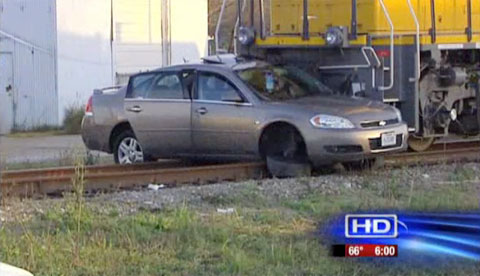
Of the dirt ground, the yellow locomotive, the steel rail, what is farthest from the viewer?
the dirt ground

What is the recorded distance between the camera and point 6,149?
23.7 metres

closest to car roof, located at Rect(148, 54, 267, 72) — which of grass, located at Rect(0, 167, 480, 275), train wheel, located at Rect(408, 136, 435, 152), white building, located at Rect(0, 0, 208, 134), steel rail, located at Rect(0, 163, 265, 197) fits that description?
steel rail, located at Rect(0, 163, 265, 197)

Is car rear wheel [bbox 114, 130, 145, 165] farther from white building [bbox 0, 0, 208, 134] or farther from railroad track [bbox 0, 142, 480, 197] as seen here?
white building [bbox 0, 0, 208, 134]

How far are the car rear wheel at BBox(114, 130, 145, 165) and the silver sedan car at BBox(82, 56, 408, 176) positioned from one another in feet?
0.05

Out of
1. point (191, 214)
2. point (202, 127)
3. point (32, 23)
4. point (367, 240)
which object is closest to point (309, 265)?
point (367, 240)

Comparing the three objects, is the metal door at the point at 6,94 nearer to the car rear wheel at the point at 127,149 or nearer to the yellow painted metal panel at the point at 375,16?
the yellow painted metal panel at the point at 375,16

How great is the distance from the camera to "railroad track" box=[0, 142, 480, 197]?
1245 centimetres

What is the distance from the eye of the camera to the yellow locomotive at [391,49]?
→ 627 inches

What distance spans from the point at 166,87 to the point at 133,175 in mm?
2313

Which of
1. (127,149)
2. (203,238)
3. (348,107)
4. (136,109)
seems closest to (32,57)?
(127,149)

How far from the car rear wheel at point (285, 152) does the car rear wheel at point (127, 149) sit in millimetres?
2200

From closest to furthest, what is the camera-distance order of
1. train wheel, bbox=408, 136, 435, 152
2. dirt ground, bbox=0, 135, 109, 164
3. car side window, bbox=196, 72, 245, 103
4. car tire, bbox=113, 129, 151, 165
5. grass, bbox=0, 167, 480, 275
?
grass, bbox=0, 167, 480, 275
car side window, bbox=196, 72, 245, 103
car tire, bbox=113, 129, 151, 165
train wheel, bbox=408, 136, 435, 152
dirt ground, bbox=0, 135, 109, 164

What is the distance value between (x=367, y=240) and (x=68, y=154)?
400 inches

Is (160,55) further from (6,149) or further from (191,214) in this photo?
(191,214)
